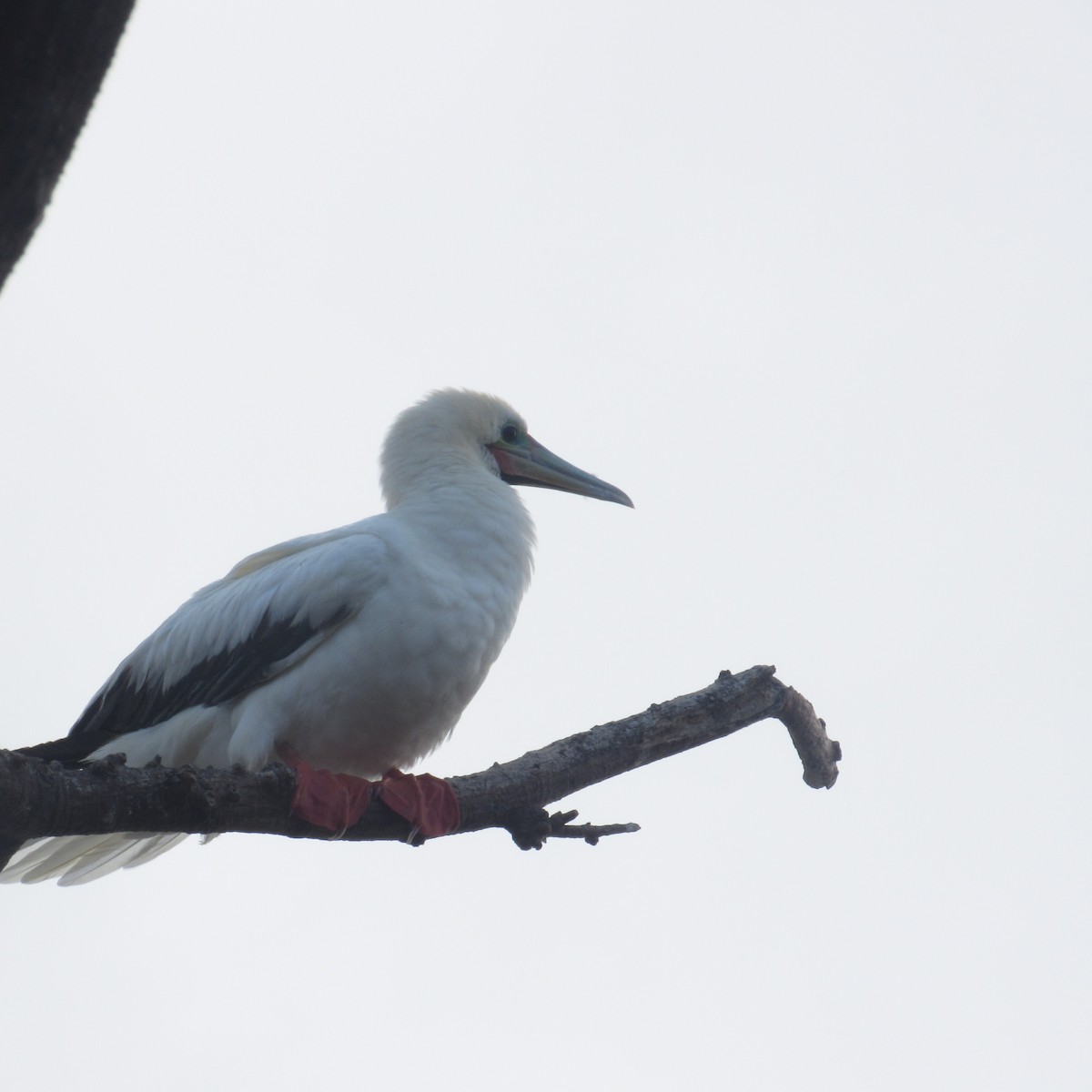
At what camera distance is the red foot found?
5.35 m

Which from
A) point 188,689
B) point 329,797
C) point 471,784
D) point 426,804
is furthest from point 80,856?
point 471,784

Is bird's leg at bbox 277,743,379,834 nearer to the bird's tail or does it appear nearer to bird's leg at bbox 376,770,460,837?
bird's leg at bbox 376,770,460,837

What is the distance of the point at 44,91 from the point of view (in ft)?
5.74

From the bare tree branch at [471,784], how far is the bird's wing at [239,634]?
3.36 ft

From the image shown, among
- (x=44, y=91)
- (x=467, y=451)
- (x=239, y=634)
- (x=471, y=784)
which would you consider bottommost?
(x=471, y=784)

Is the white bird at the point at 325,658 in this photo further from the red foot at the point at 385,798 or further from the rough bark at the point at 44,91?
the rough bark at the point at 44,91

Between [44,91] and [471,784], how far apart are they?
4183mm

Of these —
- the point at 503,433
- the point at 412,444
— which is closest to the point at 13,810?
the point at 412,444

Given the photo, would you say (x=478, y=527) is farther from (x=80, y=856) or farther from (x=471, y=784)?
(x=80, y=856)

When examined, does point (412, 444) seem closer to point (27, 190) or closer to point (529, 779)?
point (529, 779)

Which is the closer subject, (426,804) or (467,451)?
(426,804)

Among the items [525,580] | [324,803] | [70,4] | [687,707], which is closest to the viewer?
[70,4]

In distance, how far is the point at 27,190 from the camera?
1754 millimetres

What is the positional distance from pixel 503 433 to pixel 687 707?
108 inches
